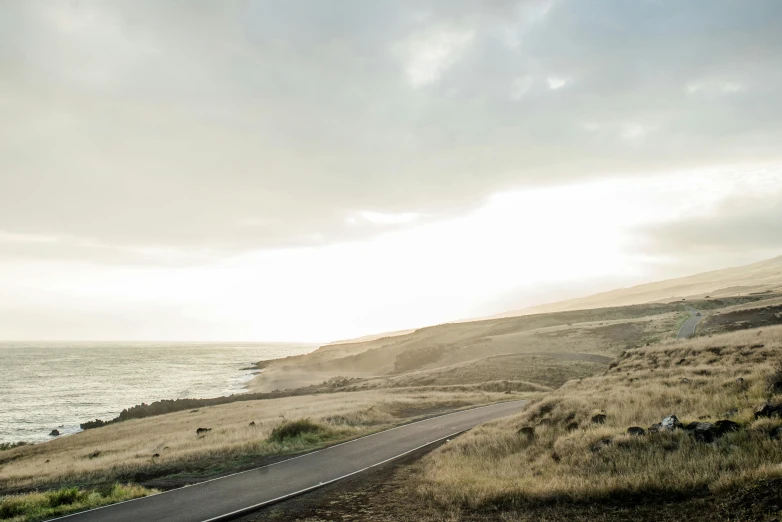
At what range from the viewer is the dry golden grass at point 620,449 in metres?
10.2

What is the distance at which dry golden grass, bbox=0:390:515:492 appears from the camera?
20.6 metres

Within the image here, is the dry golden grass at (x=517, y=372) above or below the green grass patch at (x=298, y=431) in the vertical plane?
below

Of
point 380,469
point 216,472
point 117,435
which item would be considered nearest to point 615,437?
point 380,469

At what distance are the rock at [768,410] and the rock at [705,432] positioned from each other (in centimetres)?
117

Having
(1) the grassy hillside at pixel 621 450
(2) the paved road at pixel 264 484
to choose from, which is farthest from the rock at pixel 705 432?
(2) the paved road at pixel 264 484

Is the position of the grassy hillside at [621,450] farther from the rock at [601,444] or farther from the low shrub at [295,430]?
the low shrub at [295,430]

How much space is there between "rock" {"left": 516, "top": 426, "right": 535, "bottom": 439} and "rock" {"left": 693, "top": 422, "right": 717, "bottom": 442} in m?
6.50

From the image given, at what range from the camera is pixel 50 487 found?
1938cm

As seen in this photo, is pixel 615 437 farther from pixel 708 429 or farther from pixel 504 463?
pixel 504 463

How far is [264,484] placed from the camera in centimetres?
1562

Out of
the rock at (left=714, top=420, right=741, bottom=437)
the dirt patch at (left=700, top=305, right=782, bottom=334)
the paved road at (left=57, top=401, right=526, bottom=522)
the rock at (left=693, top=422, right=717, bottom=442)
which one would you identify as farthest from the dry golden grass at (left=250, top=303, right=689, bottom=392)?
the rock at (left=714, top=420, right=741, bottom=437)

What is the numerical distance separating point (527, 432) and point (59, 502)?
16255mm

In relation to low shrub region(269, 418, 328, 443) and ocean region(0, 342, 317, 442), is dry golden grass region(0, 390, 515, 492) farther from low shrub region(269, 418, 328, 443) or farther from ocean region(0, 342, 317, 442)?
ocean region(0, 342, 317, 442)

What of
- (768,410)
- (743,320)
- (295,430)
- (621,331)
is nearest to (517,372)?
(621,331)
